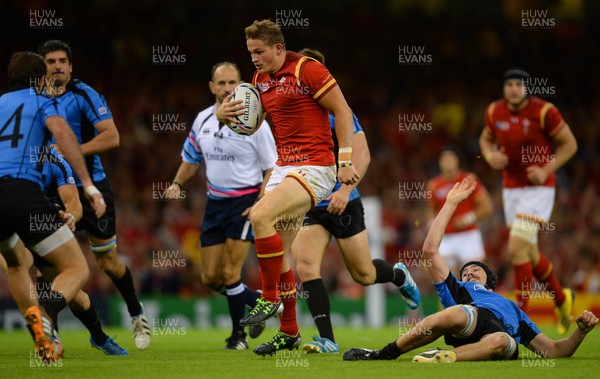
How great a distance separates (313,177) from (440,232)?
1.19 metres

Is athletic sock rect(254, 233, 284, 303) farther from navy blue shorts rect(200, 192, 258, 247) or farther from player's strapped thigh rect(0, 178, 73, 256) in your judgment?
navy blue shorts rect(200, 192, 258, 247)

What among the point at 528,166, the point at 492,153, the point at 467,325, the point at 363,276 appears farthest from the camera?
the point at 492,153

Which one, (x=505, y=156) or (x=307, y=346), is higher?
(x=505, y=156)

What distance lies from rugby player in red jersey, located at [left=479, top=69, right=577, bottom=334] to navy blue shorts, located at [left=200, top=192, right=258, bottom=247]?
3.35m

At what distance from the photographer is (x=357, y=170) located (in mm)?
8234

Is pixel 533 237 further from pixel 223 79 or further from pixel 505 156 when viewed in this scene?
pixel 223 79

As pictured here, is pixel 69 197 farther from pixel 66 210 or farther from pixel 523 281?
pixel 523 281

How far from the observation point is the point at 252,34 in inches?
311

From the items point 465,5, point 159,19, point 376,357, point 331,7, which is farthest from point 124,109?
point 376,357

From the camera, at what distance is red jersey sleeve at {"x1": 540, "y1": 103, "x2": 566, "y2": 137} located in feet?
37.8

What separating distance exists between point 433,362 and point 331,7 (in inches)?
726

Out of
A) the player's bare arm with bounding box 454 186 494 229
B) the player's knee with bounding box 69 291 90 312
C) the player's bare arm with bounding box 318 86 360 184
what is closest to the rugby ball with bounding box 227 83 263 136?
the player's bare arm with bounding box 318 86 360 184

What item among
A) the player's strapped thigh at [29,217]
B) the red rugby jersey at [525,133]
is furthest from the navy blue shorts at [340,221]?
the red rugby jersey at [525,133]

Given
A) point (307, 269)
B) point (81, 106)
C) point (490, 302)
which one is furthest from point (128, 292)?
point (490, 302)
